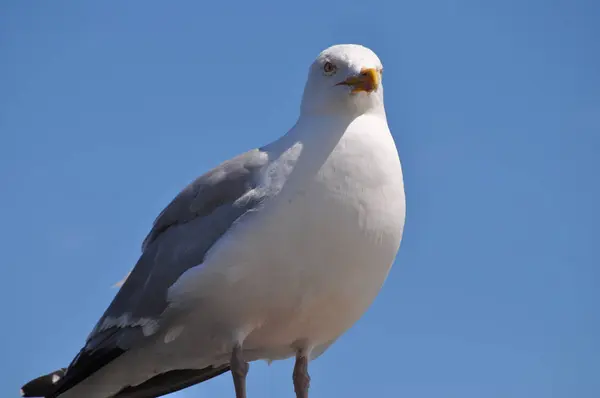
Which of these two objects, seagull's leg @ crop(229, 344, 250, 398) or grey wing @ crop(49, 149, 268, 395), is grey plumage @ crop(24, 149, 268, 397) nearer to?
grey wing @ crop(49, 149, 268, 395)

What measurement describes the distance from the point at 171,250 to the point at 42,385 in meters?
1.60

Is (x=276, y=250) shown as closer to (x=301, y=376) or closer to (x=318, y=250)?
(x=318, y=250)

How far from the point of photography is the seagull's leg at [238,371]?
678cm

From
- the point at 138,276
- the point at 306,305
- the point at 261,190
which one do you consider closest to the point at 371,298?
the point at 306,305

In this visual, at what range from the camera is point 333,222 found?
6.52m

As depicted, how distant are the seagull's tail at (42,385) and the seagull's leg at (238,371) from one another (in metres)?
1.54

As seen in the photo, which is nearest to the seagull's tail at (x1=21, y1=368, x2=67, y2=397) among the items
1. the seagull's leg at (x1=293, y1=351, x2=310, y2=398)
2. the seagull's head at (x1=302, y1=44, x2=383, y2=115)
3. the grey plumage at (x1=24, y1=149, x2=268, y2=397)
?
the grey plumage at (x1=24, y1=149, x2=268, y2=397)

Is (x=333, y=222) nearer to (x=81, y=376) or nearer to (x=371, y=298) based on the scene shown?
(x=371, y=298)

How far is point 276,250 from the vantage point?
255 inches

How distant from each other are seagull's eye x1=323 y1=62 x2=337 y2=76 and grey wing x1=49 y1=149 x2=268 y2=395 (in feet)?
2.51

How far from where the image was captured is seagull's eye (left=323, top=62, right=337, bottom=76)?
7.08 meters

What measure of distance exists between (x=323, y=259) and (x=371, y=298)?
0.74 m

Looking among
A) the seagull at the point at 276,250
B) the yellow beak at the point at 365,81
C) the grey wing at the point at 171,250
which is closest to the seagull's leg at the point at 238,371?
the seagull at the point at 276,250

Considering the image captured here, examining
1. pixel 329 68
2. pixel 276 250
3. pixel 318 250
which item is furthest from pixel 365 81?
pixel 276 250
